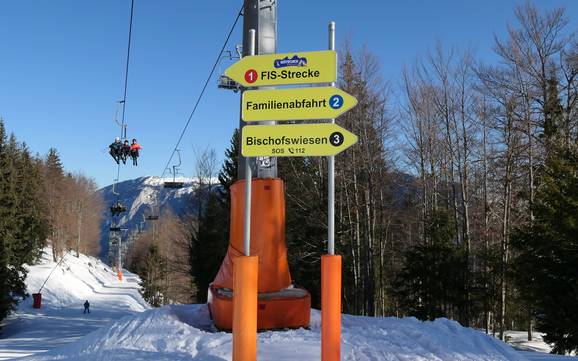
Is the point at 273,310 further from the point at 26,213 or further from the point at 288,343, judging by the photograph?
the point at 26,213

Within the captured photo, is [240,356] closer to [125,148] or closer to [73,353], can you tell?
[73,353]

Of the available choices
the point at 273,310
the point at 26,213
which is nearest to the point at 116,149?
the point at 273,310

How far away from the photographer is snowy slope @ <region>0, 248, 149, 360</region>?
2066 cm

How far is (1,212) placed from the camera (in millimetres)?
27031

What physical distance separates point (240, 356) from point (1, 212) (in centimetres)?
2798

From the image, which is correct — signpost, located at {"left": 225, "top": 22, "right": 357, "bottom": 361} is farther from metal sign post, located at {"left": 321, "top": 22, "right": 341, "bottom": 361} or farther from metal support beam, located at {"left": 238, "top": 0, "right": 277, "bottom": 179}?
metal support beam, located at {"left": 238, "top": 0, "right": 277, "bottom": 179}

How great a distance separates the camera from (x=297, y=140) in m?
4.64

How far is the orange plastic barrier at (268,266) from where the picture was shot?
6281 mm

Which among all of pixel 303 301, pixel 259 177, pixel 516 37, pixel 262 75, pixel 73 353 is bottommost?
pixel 73 353

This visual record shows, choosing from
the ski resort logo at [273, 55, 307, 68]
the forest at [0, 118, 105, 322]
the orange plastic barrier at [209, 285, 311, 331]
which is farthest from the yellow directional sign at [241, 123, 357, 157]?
the forest at [0, 118, 105, 322]

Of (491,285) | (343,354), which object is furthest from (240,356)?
(491,285)

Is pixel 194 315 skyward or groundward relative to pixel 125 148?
groundward

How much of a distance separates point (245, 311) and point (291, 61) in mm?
2564

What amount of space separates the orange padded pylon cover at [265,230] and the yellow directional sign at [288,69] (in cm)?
195
